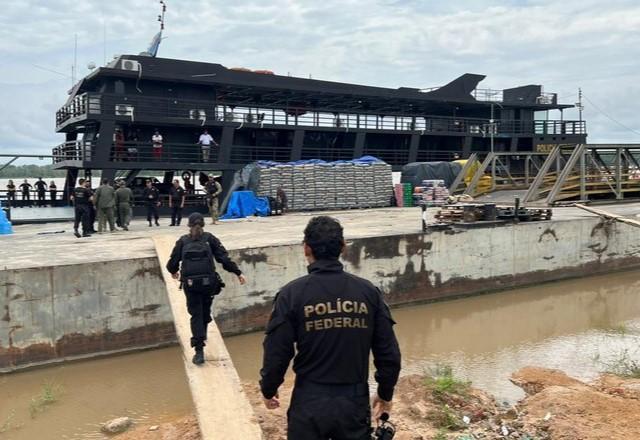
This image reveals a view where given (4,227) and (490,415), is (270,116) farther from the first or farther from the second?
(490,415)

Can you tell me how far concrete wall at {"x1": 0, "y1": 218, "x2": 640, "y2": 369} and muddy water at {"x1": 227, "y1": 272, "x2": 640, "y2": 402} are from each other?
49 cm

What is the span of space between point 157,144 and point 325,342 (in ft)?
62.7

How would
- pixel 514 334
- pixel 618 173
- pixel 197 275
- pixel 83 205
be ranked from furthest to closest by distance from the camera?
pixel 618 173 → pixel 83 205 → pixel 514 334 → pixel 197 275

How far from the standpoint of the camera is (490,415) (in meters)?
5.82

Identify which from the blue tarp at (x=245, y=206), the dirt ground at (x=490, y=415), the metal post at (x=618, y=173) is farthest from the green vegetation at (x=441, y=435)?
the blue tarp at (x=245, y=206)

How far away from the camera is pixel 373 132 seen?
26.3 metres

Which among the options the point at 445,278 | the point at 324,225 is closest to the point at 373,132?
the point at 445,278

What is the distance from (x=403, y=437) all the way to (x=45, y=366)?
6.17 m

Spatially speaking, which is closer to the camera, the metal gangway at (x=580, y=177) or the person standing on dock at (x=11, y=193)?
the metal gangway at (x=580, y=177)

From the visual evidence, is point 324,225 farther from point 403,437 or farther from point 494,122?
point 494,122

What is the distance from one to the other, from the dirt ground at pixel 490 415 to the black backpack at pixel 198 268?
1.35 meters

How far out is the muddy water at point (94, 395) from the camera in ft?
21.0

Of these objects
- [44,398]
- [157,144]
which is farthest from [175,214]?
[44,398]

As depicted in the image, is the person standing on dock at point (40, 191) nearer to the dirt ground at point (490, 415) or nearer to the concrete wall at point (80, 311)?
the concrete wall at point (80, 311)
